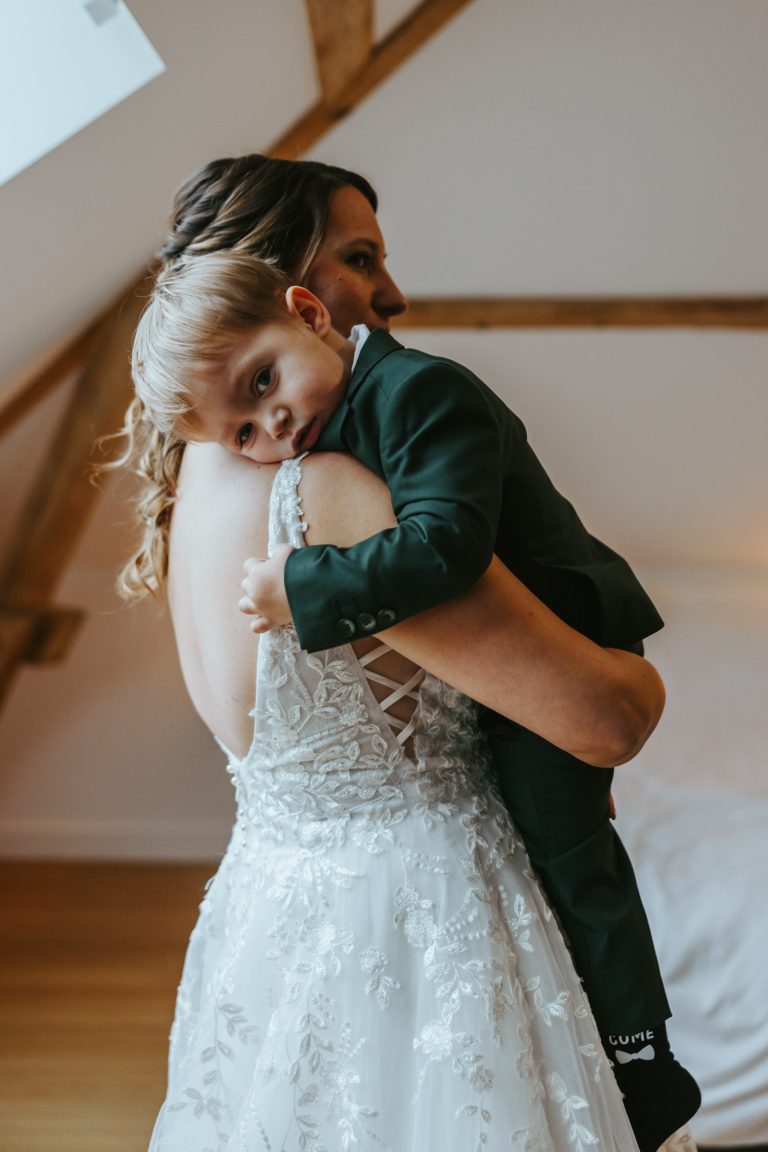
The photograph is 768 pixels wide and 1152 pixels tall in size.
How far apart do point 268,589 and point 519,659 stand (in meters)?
0.23

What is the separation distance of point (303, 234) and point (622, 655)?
69 centimetres

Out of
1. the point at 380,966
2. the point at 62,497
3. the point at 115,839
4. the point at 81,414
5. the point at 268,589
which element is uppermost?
the point at 268,589

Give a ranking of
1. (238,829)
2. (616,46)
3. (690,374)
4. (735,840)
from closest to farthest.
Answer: (238,829) → (735,840) → (616,46) → (690,374)

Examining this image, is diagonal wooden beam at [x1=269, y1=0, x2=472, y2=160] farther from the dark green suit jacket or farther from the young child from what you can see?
the dark green suit jacket

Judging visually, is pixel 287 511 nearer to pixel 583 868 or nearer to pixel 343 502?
pixel 343 502

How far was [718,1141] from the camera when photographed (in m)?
1.84

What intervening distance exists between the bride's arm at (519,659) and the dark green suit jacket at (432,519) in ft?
0.11

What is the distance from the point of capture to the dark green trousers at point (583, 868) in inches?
41.9

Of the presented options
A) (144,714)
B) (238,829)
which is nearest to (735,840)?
(238,829)

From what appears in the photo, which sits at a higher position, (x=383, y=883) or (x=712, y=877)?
(x=383, y=883)

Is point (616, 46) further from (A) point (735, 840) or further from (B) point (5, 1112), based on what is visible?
(B) point (5, 1112)

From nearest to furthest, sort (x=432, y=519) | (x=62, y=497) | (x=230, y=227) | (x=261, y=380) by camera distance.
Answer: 1. (x=432, y=519)
2. (x=261, y=380)
3. (x=230, y=227)
4. (x=62, y=497)

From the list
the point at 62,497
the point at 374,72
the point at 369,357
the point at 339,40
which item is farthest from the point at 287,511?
the point at 62,497

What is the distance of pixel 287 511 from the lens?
979mm
